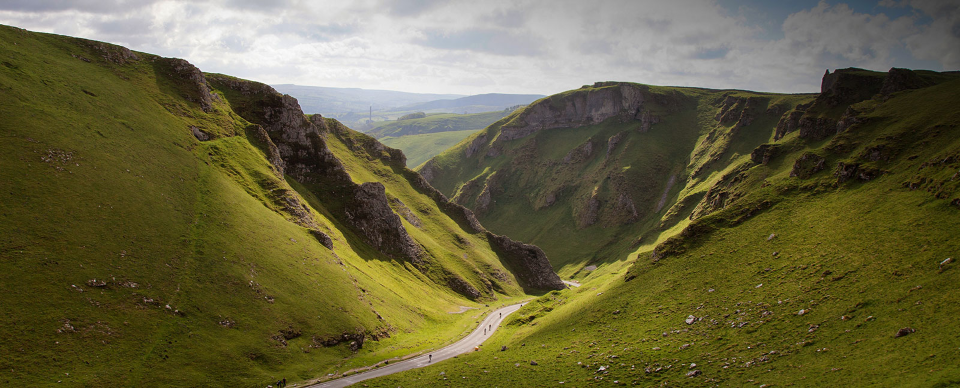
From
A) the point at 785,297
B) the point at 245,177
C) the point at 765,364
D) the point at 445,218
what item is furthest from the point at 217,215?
the point at 445,218

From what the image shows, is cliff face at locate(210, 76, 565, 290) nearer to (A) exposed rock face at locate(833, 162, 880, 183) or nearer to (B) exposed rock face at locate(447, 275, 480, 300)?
(B) exposed rock face at locate(447, 275, 480, 300)

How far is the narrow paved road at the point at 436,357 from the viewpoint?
52219mm

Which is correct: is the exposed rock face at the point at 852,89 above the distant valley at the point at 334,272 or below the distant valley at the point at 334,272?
above

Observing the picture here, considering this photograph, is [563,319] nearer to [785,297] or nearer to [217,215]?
[785,297]

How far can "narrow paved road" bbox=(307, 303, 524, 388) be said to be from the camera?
171 ft

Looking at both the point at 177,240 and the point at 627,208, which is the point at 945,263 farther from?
the point at 627,208

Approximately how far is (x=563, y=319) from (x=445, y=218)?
9108 cm

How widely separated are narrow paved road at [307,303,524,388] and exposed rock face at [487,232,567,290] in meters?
55.9

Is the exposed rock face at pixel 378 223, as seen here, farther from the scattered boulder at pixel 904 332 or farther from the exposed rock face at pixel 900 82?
the exposed rock face at pixel 900 82

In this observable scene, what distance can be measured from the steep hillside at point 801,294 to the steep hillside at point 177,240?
19.2m

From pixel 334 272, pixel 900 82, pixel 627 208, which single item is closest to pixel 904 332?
pixel 334 272

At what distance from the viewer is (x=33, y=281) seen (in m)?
42.8

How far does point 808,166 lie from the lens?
74188mm

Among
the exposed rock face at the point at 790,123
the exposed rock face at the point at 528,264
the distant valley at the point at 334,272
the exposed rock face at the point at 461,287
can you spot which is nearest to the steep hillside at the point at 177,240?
Answer: the distant valley at the point at 334,272
